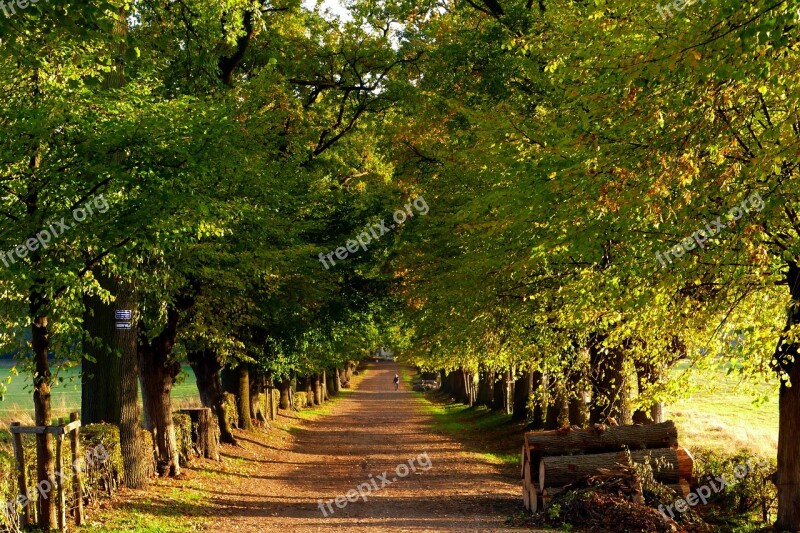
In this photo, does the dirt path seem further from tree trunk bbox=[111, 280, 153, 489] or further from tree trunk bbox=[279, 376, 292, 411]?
tree trunk bbox=[279, 376, 292, 411]

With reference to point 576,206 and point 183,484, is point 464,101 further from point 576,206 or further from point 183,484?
point 183,484

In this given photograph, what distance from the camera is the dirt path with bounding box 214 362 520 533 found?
13.9 meters

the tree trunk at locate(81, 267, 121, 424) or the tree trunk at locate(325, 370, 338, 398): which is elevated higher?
the tree trunk at locate(81, 267, 121, 424)

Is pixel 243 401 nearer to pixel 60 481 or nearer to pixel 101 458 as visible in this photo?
pixel 101 458

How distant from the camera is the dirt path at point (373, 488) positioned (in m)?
13.9

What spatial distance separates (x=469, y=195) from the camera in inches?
775

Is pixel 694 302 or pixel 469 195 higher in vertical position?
pixel 469 195

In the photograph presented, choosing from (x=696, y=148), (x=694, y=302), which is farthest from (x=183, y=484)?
(x=696, y=148)

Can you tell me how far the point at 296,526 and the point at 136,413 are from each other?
3.97 m

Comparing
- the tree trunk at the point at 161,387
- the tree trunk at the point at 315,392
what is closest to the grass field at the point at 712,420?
the tree trunk at the point at 315,392

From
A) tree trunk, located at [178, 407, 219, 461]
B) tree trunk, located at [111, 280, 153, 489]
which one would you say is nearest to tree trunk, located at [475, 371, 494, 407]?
tree trunk, located at [178, 407, 219, 461]

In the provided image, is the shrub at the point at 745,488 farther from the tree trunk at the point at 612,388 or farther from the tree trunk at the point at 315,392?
the tree trunk at the point at 315,392

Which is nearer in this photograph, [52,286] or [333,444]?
[52,286]

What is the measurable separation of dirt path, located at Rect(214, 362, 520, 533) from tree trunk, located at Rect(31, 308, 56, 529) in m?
3.13
